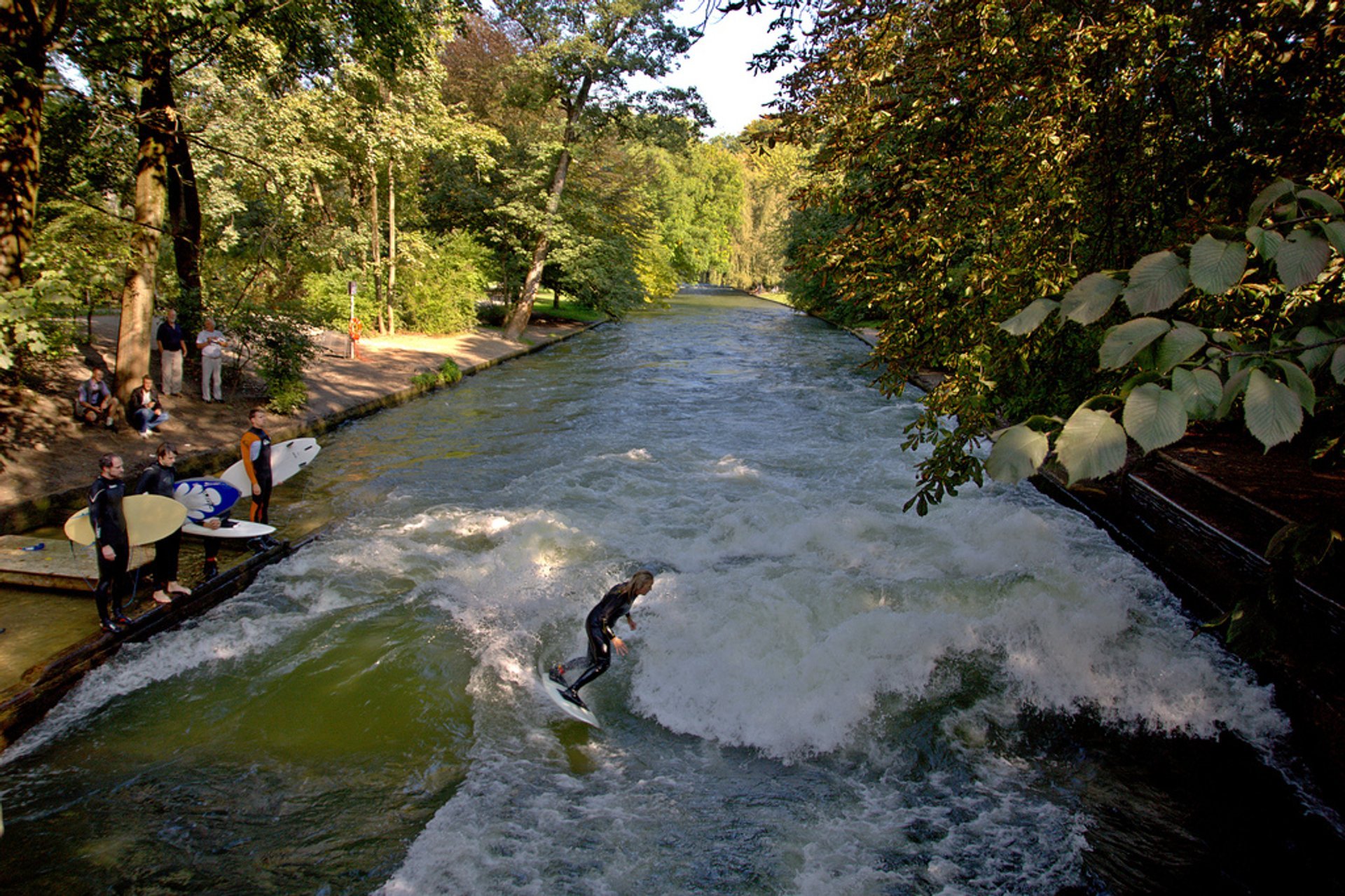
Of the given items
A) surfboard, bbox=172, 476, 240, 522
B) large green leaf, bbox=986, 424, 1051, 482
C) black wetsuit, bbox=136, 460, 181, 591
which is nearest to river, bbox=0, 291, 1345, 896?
black wetsuit, bbox=136, 460, 181, 591

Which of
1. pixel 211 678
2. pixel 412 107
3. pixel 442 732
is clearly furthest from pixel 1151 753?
pixel 412 107

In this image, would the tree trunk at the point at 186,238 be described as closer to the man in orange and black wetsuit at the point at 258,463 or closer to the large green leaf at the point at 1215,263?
the man in orange and black wetsuit at the point at 258,463

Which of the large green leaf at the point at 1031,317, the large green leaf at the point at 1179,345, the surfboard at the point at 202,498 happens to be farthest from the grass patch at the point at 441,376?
the large green leaf at the point at 1179,345

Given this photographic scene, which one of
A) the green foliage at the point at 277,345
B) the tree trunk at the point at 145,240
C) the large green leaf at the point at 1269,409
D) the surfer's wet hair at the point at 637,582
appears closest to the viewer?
the large green leaf at the point at 1269,409

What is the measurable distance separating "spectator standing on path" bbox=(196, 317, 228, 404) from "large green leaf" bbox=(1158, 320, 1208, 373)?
16125 mm

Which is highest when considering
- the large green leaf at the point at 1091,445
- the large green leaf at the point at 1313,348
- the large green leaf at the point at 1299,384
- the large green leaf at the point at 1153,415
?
the large green leaf at the point at 1313,348

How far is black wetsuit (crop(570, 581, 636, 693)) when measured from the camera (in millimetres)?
6871

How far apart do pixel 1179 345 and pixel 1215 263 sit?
0.17 m

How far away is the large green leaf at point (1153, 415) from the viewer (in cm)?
140

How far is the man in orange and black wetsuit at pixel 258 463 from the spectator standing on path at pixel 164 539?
4.80ft

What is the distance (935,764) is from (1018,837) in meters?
0.93

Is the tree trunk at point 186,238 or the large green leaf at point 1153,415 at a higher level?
the tree trunk at point 186,238

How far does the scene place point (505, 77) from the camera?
33.6m

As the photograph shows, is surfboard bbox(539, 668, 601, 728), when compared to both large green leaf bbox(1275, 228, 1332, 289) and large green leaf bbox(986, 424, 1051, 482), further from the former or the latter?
large green leaf bbox(1275, 228, 1332, 289)
